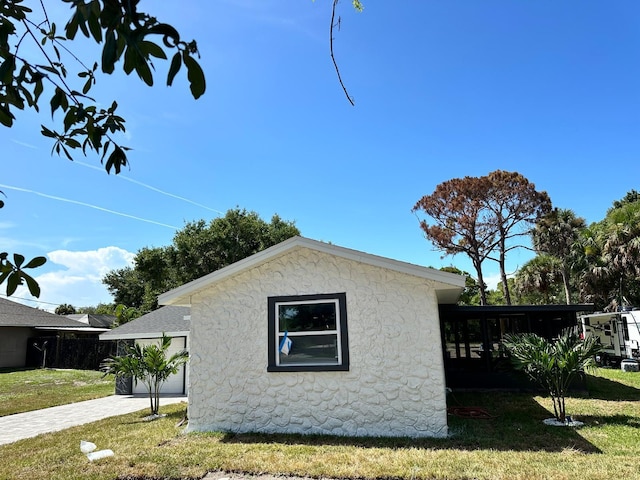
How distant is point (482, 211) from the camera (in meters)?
25.2

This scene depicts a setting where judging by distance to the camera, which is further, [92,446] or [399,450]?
[92,446]

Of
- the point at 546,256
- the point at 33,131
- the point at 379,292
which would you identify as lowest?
the point at 379,292

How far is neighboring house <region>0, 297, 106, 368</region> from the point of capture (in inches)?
Result: 908

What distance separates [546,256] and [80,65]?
94.7 ft

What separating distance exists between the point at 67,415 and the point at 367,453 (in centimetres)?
868

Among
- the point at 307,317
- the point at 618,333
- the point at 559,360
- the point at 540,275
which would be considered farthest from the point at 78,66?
the point at 540,275

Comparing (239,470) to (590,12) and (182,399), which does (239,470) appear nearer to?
(182,399)

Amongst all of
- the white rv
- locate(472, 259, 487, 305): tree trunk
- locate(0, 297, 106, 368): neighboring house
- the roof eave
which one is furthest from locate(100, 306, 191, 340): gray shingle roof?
locate(472, 259, 487, 305): tree trunk

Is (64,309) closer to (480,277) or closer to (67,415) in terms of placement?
(67,415)

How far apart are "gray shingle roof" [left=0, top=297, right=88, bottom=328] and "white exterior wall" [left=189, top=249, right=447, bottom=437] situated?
69.8ft

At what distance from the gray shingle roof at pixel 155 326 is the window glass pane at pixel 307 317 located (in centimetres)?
663

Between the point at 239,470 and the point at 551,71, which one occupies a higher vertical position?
the point at 551,71

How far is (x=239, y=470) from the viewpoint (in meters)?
5.32

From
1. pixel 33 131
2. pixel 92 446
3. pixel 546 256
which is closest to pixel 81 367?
pixel 92 446
